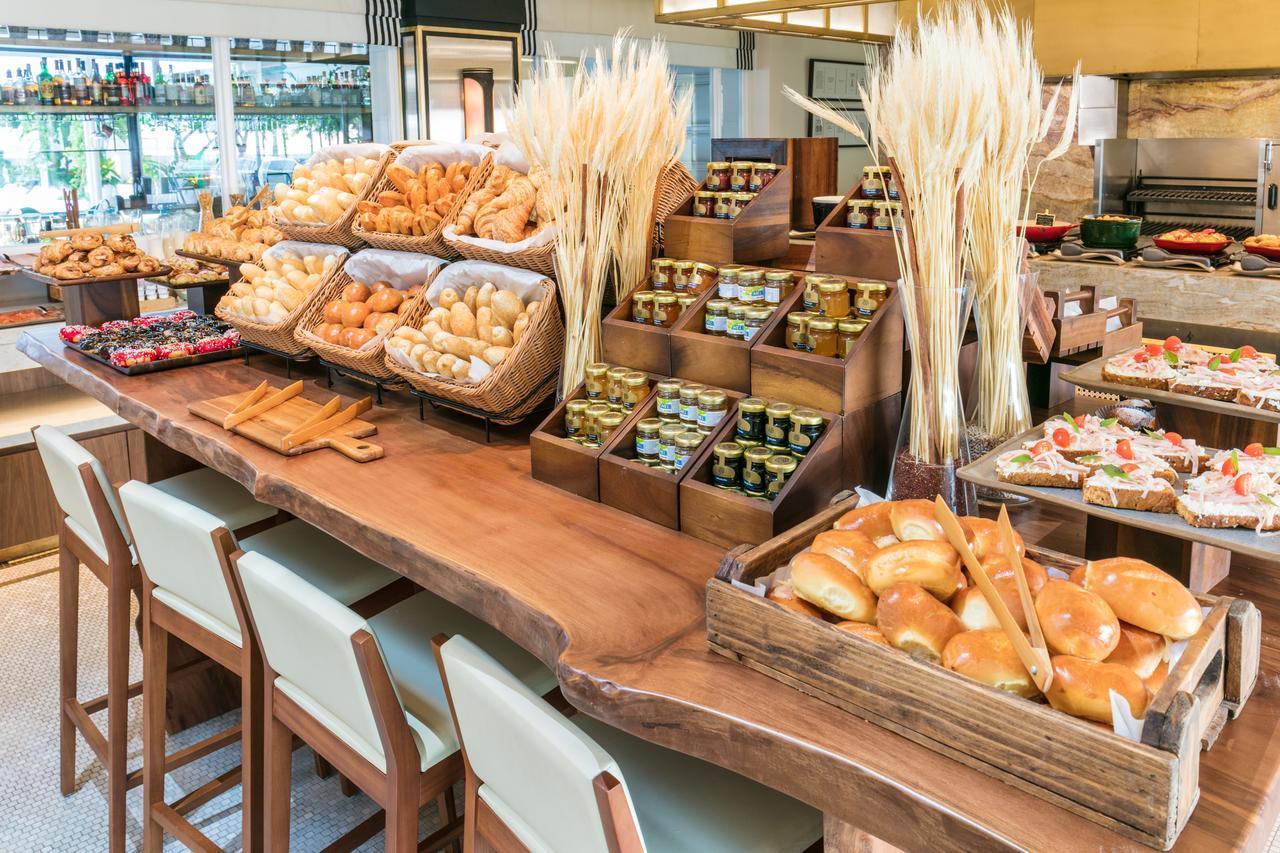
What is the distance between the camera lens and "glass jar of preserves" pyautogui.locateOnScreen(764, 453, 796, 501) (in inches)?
63.6

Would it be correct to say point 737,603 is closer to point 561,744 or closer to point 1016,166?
point 561,744

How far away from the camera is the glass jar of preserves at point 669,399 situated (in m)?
1.84

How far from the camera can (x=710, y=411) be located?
1.79 metres

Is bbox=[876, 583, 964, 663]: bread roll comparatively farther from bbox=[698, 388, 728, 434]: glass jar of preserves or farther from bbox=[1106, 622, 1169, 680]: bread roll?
bbox=[698, 388, 728, 434]: glass jar of preserves

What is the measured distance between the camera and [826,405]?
1.68m

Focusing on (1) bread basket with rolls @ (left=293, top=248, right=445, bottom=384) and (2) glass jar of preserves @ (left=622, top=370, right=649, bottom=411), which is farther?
(1) bread basket with rolls @ (left=293, top=248, right=445, bottom=384)

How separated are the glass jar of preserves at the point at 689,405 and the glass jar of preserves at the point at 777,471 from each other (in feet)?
0.65

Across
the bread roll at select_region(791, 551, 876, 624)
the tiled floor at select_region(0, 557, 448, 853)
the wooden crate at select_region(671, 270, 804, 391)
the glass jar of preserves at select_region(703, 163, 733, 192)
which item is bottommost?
the tiled floor at select_region(0, 557, 448, 853)

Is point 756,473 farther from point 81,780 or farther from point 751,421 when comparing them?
point 81,780

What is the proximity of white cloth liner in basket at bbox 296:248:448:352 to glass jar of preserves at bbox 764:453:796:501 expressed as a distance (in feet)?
4.03

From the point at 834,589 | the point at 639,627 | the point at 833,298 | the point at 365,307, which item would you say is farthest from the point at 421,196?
the point at 834,589

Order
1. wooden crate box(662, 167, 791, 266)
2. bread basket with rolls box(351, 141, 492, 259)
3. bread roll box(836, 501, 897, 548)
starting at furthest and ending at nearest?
1. bread basket with rolls box(351, 141, 492, 259)
2. wooden crate box(662, 167, 791, 266)
3. bread roll box(836, 501, 897, 548)

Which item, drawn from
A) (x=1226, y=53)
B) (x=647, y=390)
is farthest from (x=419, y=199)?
(x=1226, y=53)

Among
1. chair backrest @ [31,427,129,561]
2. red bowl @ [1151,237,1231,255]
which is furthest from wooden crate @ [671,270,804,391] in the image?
red bowl @ [1151,237,1231,255]
